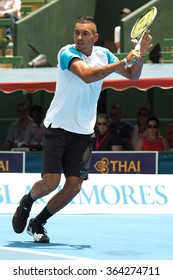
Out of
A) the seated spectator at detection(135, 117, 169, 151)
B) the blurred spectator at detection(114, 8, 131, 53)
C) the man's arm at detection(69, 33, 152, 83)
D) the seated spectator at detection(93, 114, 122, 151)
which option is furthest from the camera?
the blurred spectator at detection(114, 8, 131, 53)

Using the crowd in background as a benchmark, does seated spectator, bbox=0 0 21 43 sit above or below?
above

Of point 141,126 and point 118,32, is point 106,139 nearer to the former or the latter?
point 141,126

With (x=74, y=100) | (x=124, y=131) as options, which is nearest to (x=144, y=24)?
(x=74, y=100)

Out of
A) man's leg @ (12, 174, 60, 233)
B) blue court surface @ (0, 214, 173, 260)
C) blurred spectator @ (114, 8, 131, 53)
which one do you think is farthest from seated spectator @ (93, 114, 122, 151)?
man's leg @ (12, 174, 60, 233)

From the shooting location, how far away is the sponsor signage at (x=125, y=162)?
1703cm

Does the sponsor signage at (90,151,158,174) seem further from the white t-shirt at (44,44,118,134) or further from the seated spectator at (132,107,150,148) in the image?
the white t-shirt at (44,44,118,134)

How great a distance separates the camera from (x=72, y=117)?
379 inches

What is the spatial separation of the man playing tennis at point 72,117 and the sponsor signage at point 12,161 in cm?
796

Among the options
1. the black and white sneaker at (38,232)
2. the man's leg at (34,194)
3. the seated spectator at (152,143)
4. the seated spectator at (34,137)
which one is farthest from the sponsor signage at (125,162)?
the black and white sneaker at (38,232)

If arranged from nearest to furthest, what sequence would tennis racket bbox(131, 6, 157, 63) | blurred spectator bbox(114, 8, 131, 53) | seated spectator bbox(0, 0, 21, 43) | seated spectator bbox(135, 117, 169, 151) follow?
tennis racket bbox(131, 6, 157, 63)
seated spectator bbox(135, 117, 169, 151)
blurred spectator bbox(114, 8, 131, 53)
seated spectator bbox(0, 0, 21, 43)

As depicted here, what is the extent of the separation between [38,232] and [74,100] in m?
1.36

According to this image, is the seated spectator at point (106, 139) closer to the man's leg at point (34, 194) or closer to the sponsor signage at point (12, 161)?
Result: the sponsor signage at point (12, 161)

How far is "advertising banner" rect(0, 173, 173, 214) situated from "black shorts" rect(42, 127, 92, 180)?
154 inches

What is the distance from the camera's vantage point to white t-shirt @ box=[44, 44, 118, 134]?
956 cm
